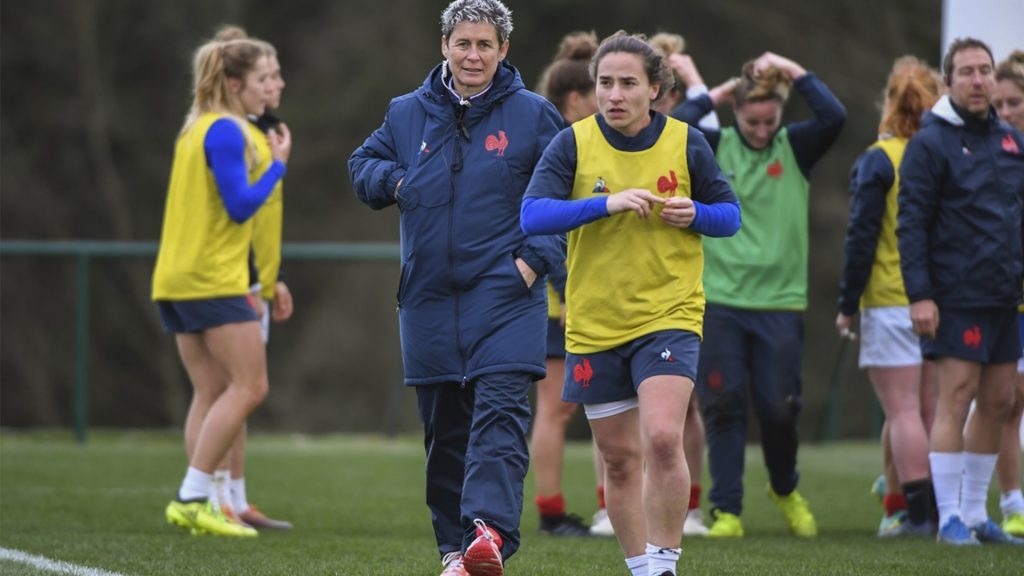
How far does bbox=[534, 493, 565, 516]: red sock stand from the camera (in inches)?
320

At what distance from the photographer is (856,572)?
250 inches

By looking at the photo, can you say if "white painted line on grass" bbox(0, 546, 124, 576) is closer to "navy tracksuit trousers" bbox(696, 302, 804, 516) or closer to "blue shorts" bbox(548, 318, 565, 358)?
"blue shorts" bbox(548, 318, 565, 358)

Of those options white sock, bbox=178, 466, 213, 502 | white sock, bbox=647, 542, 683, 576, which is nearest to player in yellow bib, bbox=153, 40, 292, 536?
white sock, bbox=178, 466, 213, 502

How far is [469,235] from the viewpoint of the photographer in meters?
5.86

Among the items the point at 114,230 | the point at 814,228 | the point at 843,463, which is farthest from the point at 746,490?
the point at 114,230

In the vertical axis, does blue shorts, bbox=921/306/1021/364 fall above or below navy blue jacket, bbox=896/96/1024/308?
below

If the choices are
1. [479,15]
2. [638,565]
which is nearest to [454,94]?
[479,15]

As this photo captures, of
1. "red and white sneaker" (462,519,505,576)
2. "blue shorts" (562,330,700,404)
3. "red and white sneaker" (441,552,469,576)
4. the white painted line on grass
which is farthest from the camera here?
the white painted line on grass

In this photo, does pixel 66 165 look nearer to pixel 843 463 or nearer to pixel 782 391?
pixel 843 463

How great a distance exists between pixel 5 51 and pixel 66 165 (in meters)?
1.72

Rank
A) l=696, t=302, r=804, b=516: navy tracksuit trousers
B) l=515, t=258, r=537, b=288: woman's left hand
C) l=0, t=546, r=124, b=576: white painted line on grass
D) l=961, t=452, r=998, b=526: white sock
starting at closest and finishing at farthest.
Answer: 1. l=515, t=258, r=537, b=288: woman's left hand
2. l=0, t=546, r=124, b=576: white painted line on grass
3. l=961, t=452, r=998, b=526: white sock
4. l=696, t=302, r=804, b=516: navy tracksuit trousers

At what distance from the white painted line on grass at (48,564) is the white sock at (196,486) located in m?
1.07

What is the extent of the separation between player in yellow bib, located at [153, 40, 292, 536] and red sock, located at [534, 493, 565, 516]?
139 cm

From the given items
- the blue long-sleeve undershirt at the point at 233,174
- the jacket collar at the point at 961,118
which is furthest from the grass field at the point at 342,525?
the jacket collar at the point at 961,118
